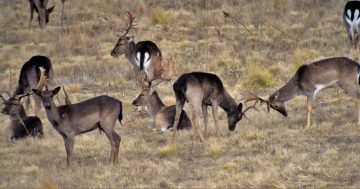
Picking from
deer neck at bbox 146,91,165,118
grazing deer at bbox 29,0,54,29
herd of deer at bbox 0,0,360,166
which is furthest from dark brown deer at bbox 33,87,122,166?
grazing deer at bbox 29,0,54,29

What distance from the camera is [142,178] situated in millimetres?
10430

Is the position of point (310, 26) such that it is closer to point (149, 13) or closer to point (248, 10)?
point (248, 10)

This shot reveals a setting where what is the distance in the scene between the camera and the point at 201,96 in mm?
12664

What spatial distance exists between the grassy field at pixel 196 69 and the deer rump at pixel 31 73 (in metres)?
0.80

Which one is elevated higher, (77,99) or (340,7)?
(340,7)

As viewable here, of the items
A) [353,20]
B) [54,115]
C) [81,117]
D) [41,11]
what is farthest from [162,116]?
[41,11]

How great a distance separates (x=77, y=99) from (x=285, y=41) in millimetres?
7406

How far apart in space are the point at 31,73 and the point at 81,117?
3954 mm

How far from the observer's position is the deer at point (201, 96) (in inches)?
491

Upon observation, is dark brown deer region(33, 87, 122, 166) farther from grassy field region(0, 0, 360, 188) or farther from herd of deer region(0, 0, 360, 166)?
grassy field region(0, 0, 360, 188)

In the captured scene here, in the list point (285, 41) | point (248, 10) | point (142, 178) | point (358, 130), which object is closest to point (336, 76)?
point (358, 130)

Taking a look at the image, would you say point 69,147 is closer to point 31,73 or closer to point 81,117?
point 81,117

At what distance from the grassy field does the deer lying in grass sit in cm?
49

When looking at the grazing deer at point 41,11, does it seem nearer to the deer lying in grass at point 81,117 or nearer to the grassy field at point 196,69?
the grassy field at point 196,69
